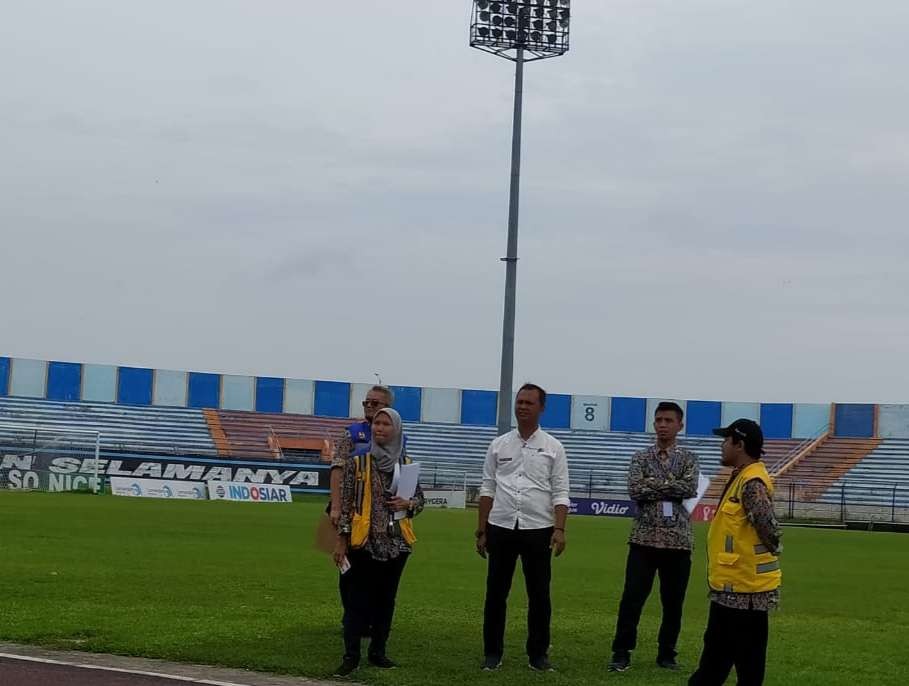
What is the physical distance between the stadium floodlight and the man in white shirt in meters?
21.8

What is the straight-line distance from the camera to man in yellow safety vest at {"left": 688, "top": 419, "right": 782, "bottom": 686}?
7.12m

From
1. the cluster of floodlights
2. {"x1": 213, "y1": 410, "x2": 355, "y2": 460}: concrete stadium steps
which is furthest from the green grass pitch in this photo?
{"x1": 213, "y1": 410, "x2": 355, "y2": 460}: concrete stadium steps

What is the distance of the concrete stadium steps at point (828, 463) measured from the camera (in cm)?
6316

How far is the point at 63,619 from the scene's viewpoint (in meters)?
11.0

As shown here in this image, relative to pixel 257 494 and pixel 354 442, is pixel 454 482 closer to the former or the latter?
pixel 257 494

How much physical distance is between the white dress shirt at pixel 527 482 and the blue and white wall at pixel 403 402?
199ft

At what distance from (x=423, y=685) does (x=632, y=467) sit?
2.36 meters

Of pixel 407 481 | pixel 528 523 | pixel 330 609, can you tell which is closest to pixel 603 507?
pixel 330 609

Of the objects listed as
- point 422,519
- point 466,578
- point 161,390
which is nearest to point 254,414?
point 161,390

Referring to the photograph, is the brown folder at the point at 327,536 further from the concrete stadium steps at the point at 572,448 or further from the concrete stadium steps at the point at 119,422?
the concrete stadium steps at the point at 119,422

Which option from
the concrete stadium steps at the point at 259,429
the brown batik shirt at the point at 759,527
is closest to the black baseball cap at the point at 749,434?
the brown batik shirt at the point at 759,527

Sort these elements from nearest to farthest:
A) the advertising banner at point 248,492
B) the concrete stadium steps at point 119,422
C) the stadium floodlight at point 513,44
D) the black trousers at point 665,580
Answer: the black trousers at point 665,580 → the stadium floodlight at point 513,44 → the advertising banner at point 248,492 → the concrete stadium steps at point 119,422

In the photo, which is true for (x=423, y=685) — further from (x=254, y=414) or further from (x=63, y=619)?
(x=254, y=414)

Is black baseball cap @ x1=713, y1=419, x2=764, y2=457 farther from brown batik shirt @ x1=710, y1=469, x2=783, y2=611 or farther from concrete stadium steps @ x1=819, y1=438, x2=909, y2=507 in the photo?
concrete stadium steps @ x1=819, y1=438, x2=909, y2=507
